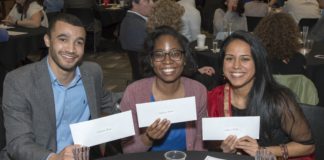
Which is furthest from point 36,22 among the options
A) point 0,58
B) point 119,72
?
point 119,72

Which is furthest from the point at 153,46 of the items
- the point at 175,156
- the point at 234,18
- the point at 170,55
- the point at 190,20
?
the point at 234,18

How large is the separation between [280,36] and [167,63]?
141cm

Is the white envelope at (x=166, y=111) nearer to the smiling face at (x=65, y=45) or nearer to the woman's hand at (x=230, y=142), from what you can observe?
the woman's hand at (x=230, y=142)

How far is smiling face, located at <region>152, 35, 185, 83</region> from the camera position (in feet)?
7.43

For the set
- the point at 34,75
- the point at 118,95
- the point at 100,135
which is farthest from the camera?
the point at 118,95

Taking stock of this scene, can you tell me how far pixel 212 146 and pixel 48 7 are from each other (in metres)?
5.85

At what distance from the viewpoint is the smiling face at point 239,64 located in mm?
2145

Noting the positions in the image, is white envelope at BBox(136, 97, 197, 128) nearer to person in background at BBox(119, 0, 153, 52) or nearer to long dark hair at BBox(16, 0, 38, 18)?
person in background at BBox(119, 0, 153, 52)

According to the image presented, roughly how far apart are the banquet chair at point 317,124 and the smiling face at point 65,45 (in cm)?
127

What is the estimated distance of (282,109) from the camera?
210 centimetres

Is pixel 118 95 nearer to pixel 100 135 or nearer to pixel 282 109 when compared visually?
pixel 100 135

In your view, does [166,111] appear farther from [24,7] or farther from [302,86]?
[24,7]

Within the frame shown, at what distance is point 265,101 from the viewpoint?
214cm

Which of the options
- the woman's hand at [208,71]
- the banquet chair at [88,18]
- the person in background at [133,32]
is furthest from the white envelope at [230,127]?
the banquet chair at [88,18]
